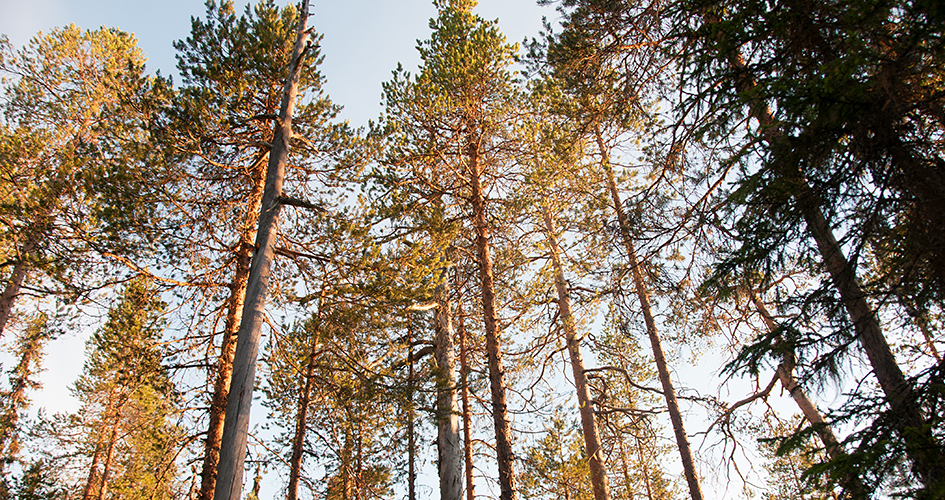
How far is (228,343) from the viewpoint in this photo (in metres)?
6.59

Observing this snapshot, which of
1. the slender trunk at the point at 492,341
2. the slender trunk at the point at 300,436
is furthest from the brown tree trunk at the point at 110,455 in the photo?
the slender trunk at the point at 492,341

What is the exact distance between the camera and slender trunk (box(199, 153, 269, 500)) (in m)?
6.06

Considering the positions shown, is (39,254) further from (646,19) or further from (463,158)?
(646,19)

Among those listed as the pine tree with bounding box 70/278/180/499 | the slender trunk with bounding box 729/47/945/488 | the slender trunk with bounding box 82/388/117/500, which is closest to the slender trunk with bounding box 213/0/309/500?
the slender trunk with bounding box 729/47/945/488

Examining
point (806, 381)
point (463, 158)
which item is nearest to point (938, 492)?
point (806, 381)

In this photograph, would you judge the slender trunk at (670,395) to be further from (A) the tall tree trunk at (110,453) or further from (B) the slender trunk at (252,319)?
(A) the tall tree trunk at (110,453)

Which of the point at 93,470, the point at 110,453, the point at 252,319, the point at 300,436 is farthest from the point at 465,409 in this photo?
the point at 93,470

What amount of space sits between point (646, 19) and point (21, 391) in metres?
18.1

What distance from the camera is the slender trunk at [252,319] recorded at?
4766 millimetres

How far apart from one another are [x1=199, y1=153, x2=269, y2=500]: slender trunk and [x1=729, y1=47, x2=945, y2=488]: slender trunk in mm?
6143

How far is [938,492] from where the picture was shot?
2281 millimetres

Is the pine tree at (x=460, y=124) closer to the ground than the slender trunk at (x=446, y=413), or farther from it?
farther from it

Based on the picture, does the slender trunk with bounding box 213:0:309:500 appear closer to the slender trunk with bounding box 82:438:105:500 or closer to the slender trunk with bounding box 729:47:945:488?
the slender trunk with bounding box 729:47:945:488

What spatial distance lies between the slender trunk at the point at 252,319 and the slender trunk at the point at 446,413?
2.72 m
